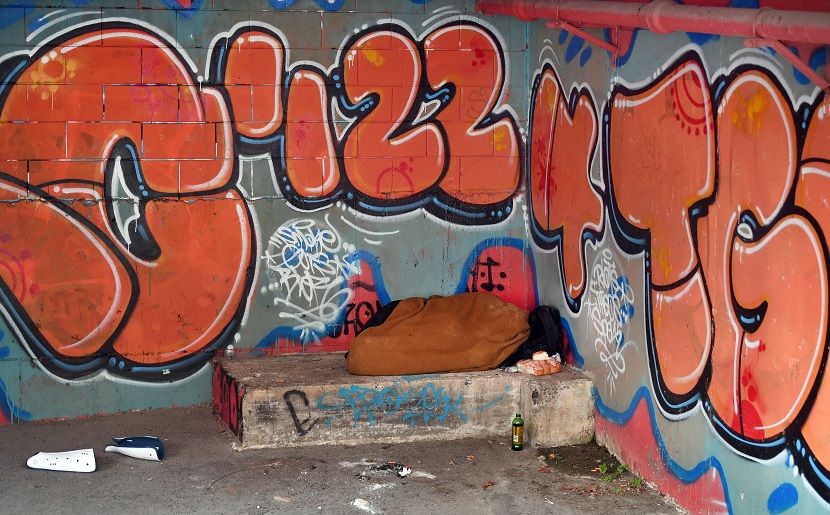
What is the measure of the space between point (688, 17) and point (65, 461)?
14.4 ft

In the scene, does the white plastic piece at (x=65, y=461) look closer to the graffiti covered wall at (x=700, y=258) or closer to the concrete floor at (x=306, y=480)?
the concrete floor at (x=306, y=480)

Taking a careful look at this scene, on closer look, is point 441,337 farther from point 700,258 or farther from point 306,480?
point 700,258

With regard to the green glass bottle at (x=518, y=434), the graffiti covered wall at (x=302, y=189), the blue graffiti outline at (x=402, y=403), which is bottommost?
the green glass bottle at (x=518, y=434)

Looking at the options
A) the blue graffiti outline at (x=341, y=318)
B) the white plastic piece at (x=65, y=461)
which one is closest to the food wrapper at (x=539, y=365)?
the blue graffiti outline at (x=341, y=318)

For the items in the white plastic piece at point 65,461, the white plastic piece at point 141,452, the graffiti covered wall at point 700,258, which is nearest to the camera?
the graffiti covered wall at point 700,258

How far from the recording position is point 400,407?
20.9ft

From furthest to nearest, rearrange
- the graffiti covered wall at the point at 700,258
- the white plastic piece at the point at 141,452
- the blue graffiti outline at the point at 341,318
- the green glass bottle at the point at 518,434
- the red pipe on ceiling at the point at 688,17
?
the blue graffiti outline at the point at 341,318 < the green glass bottle at the point at 518,434 < the white plastic piece at the point at 141,452 < the graffiti covered wall at the point at 700,258 < the red pipe on ceiling at the point at 688,17

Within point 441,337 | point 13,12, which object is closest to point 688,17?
point 441,337

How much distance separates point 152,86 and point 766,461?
4.83 metres

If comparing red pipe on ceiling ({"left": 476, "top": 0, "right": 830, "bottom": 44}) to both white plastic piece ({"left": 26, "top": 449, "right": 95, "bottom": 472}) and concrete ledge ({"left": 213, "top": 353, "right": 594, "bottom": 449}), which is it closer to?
concrete ledge ({"left": 213, "top": 353, "right": 594, "bottom": 449})

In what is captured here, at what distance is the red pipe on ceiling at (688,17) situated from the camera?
3.57m

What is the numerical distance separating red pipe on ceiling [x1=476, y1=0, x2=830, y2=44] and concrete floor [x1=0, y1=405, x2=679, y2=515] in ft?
8.70

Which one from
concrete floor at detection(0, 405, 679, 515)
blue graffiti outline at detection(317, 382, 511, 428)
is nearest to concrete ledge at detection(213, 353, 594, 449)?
blue graffiti outline at detection(317, 382, 511, 428)

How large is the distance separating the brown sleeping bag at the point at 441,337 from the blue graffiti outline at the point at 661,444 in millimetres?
786
